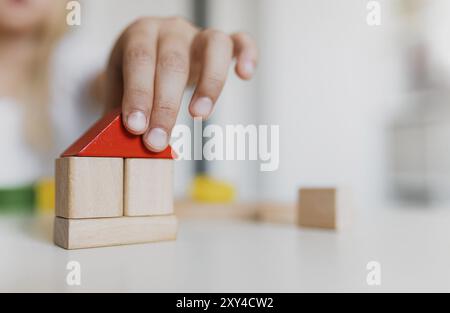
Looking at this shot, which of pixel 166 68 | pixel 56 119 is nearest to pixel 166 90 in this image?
pixel 166 68

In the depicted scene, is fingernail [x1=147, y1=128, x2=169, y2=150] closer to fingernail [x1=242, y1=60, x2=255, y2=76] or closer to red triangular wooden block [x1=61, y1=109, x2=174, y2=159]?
red triangular wooden block [x1=61, y1=109, x2=174, y2=159]

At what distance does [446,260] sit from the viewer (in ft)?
1.45

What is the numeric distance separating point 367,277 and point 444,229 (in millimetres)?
444

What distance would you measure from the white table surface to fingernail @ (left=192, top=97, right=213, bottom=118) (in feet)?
0.64

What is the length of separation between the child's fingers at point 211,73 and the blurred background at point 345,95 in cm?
141

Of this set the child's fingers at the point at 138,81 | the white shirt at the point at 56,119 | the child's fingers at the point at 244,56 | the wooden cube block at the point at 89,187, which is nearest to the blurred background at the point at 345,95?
the white shirt at the point at 56,119

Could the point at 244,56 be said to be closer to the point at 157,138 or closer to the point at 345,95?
the point at 157,138

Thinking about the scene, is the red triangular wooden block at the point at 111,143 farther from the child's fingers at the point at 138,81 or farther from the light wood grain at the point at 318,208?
the light wood grain at the point at 318,208

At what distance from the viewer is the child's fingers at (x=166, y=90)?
0.54 meters

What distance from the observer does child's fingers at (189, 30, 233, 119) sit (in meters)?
0.60

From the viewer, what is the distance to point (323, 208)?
2.33 feet

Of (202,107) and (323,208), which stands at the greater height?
(202,107)

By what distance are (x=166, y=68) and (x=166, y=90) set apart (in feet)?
0.13

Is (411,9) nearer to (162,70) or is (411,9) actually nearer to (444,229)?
(444,229)
